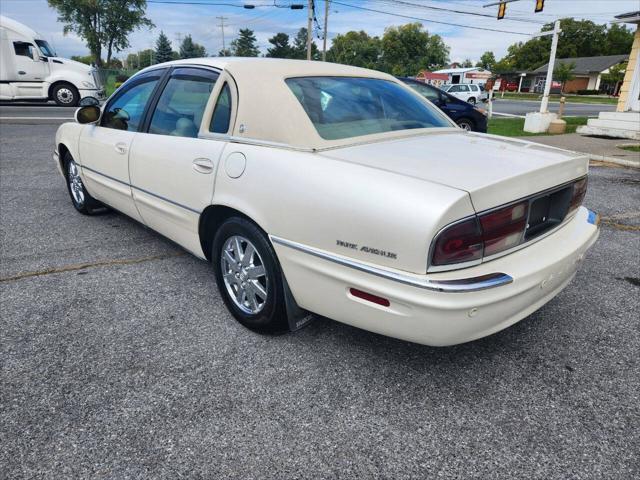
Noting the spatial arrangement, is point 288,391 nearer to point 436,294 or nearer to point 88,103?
point 436,294

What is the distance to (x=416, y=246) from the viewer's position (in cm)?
186

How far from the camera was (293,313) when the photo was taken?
8.27 ft

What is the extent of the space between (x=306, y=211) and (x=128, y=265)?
86.3 inches

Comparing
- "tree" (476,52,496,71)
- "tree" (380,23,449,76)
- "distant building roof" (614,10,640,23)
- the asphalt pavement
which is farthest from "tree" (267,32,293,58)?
"distant building roof" (614,10,640,23)

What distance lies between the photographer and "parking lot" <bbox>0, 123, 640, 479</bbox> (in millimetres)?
1882

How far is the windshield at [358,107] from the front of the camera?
261cm

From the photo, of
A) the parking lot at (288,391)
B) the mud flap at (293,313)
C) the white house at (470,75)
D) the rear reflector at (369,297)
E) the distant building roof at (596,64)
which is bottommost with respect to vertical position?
the parking lot at (288,391)

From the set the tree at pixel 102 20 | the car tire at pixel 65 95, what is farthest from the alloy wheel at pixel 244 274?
the tree at pixel 102 20

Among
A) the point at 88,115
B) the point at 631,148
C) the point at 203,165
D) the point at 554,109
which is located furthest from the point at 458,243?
the point at 554,109

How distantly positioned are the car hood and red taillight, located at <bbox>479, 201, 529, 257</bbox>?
0.05 metres

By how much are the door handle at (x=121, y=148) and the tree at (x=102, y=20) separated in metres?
53.9

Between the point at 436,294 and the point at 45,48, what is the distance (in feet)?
70.8

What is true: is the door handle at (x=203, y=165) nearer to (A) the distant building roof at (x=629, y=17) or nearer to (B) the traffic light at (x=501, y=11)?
(A) the distant building roof at (x=629, y=17)

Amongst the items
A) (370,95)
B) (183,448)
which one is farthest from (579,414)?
(370,95)
